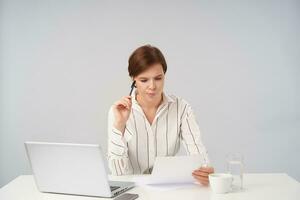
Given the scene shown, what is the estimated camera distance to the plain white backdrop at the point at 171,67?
11.7 ft

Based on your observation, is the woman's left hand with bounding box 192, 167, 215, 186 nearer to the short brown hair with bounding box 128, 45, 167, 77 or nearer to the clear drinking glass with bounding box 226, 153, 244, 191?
the clear drinking glass with bounding box 226, 153, 244, 191

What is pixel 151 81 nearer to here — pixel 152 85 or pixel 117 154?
pixel 152 85

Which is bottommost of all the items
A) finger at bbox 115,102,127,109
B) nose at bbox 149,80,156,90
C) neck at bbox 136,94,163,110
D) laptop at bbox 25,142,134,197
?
laptop at bbox 25,142,134,197

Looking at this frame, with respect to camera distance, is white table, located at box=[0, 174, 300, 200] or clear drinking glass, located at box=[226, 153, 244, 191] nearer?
white table, located at box=[0, 174, 300, 200]

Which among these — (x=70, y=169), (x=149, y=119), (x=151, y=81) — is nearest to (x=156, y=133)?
(x=149, y=119)

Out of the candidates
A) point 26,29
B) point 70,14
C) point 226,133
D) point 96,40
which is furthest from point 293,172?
point 26,29

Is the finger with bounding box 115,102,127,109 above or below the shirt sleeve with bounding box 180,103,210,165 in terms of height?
above

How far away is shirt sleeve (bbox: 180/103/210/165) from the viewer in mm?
2236

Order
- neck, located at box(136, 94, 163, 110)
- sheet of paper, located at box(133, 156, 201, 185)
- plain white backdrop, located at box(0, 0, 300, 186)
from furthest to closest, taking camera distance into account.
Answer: plain white backdrop, located at box(0, 0, 300, 186) < neck, located at box(136, 94, 163, 110) < sheet of paper, located at box(133, 156, 201, 185)

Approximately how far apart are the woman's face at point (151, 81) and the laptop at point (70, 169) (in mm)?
701

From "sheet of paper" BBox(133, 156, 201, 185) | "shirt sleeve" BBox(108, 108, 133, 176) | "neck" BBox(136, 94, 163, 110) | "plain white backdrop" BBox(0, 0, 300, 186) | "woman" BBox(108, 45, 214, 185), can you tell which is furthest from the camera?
"plain white backdrop" BBox(0, 0, 300, 186)

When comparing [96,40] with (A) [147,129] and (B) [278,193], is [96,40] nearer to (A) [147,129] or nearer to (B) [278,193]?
(A) [147,129]

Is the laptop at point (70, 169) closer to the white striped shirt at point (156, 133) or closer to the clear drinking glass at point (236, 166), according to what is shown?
the clear drinking glass at point (236, 166)

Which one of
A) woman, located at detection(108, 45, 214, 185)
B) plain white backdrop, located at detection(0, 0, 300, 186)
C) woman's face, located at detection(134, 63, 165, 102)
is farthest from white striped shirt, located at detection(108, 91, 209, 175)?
plain white backdrop, located at detection(0, 0, 300, 186)
